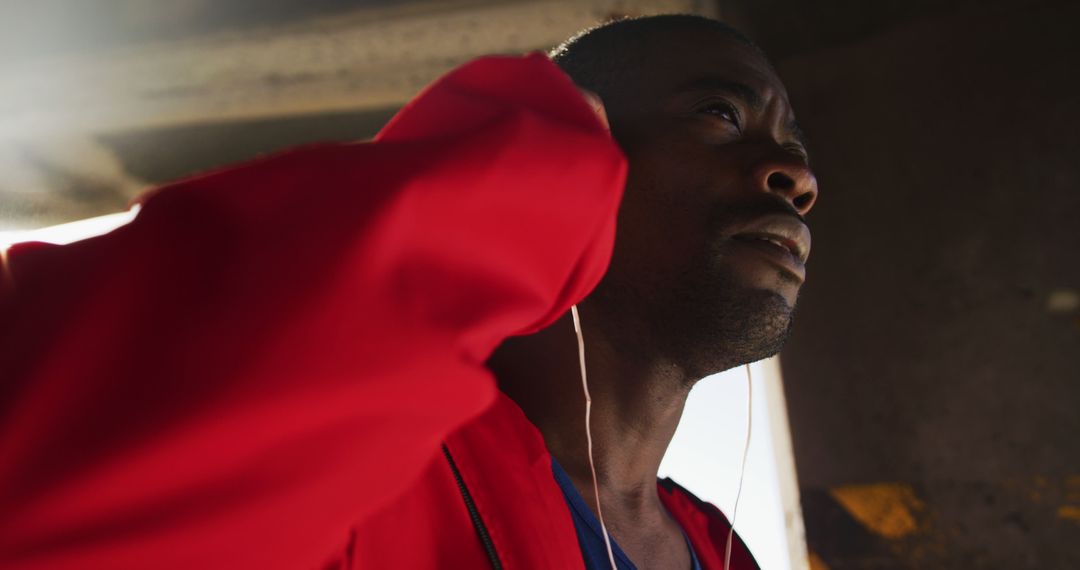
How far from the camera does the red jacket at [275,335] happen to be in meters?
0.51

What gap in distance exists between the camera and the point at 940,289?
2.50 metres

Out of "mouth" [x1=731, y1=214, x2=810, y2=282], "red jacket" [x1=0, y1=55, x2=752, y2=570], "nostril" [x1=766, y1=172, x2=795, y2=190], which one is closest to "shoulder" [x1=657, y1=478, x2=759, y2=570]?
"mouth" [x1=731, y1=214, x2=810, y2=282]

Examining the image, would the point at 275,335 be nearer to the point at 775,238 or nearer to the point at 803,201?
the point at 775,238

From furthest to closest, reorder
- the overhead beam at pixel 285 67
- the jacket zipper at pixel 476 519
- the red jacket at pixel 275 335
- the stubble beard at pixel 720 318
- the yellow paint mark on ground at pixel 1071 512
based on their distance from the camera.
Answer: the overhead beam at pixel 285 67 < the yellow paint mark on ground at pixel 1071 512 < the stubble beard at pixel 720 318 < the jacket zipper at pixel 476 519 < the red jacket at pixel 275 335

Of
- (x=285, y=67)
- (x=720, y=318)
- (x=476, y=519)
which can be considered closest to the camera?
(x=476, y=519)

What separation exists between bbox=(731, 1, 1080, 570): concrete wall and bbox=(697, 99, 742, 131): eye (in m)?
1.29

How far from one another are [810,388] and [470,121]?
2.23 metres

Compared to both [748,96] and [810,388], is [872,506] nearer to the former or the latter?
[810,388]

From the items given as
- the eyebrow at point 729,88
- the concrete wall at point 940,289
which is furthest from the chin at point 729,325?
the concrete wall at point 940,289

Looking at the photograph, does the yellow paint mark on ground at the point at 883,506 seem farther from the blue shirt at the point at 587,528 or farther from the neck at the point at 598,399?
the blue shirt at the point at 587,528

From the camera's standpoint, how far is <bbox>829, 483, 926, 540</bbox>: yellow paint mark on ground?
97.0 inches

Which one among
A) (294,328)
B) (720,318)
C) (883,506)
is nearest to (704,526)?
(720,318)

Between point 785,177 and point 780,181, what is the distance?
11mm

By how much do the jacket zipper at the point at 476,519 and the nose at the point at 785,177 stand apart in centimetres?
75
